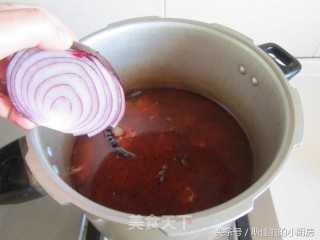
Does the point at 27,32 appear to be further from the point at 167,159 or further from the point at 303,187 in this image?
the point at 303,187

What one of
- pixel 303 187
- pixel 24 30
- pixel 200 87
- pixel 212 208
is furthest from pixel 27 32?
pixel 303 187

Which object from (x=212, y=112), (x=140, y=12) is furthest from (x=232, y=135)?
(x=140, y=12)

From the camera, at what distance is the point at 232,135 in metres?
0.67

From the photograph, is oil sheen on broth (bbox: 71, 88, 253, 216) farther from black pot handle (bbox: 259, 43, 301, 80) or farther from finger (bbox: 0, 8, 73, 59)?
finger (bbox: 0, 8, 73, 59)

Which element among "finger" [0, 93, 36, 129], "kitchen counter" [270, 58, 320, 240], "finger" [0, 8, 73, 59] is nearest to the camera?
"finger" [0, 8, 73, 59]

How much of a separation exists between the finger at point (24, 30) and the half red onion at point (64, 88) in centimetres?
5

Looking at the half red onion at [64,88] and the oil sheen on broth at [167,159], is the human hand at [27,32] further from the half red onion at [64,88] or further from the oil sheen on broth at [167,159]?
the oil sheen on broth at [167,159]

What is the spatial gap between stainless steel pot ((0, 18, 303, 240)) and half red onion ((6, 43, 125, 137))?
4 cm

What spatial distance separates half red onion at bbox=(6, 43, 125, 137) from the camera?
441mm

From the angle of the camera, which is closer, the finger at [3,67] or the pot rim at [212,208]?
the pot rim at [212,208]

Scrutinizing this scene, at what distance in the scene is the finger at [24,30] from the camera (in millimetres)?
350

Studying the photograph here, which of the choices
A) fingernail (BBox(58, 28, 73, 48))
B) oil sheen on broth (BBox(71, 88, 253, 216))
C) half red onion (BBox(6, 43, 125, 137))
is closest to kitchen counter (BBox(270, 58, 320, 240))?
oil sheen on broth (BBox(71, 88, 253, 216))

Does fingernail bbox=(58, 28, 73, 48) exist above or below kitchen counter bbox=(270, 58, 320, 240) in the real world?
above

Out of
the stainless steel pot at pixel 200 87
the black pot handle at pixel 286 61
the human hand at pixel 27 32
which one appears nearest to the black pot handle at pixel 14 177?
the stainless steel pot at pixel 200 87
